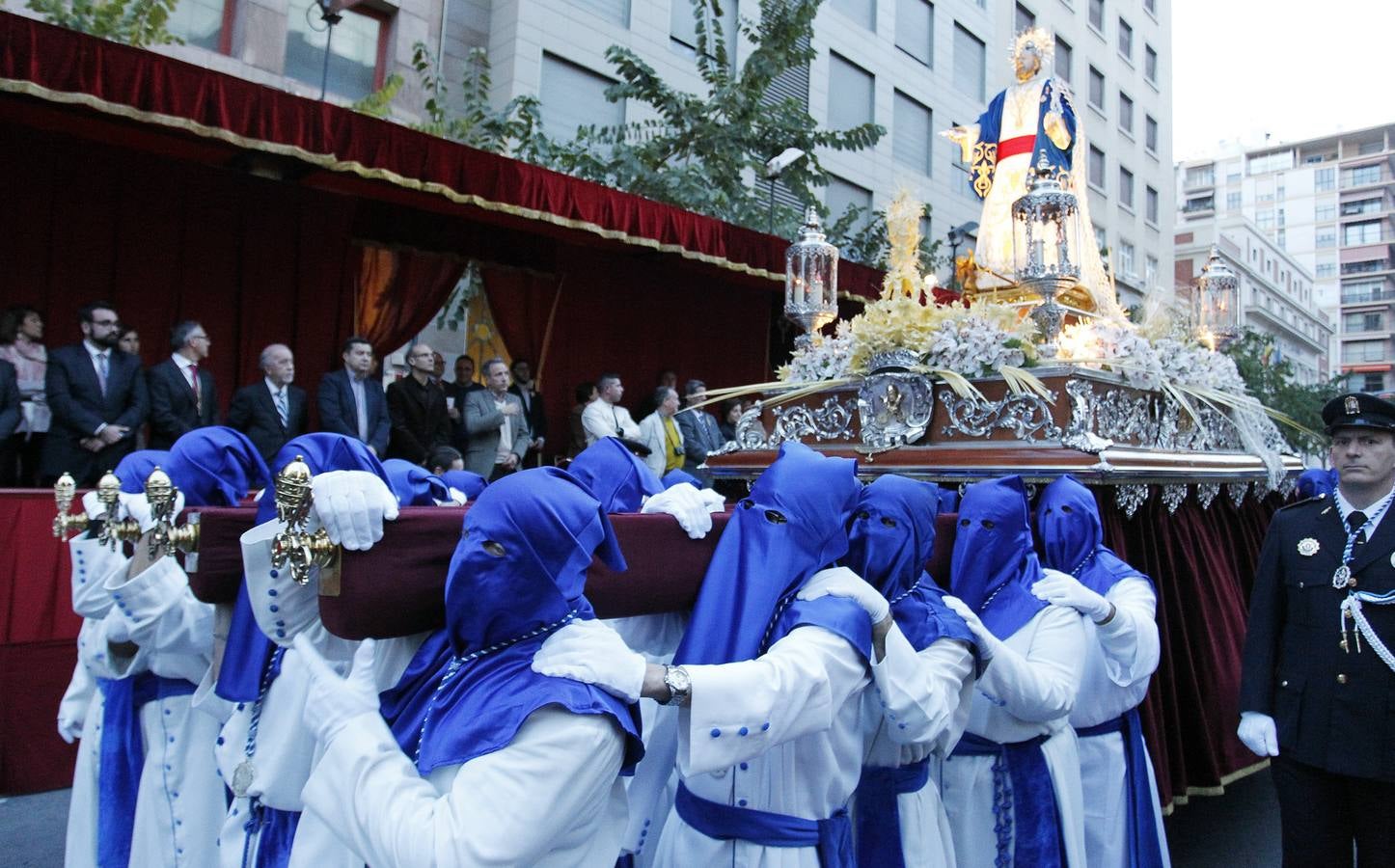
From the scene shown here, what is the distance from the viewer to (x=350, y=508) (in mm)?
1539

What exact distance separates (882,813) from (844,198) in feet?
46.7

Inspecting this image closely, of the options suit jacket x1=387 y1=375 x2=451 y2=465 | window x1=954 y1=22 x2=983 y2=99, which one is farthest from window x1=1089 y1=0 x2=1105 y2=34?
suit jacket x1=387 y1=375 x2=451 y2=465

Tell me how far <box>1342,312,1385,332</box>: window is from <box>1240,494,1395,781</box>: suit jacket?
69782 millimetres

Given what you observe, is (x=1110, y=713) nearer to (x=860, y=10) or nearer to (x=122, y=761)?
(x=122, y=761)

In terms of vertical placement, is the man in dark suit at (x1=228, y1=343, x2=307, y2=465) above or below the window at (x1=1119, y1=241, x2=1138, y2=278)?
below

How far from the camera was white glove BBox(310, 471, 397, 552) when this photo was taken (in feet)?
5.05

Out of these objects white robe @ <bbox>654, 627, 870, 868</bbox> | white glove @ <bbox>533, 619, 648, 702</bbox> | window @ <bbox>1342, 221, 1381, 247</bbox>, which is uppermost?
window @ <bbox>1342, 221, 1381, 247</bbox>

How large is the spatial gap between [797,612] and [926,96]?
17275mm

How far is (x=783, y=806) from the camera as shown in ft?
6.62

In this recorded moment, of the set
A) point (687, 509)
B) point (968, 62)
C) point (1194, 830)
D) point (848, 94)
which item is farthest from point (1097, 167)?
point (687, 509)

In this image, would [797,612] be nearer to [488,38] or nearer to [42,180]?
[42,180]

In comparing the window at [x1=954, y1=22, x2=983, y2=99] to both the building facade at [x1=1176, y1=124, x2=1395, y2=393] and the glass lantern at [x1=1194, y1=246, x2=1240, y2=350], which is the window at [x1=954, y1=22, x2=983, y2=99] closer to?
the glass lantern at [x1=1194, y1=246, x2=1240, y2=350]

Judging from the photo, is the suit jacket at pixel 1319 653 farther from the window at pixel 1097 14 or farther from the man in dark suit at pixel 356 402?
the window at pixel 1097 14

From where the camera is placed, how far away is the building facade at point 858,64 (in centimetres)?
999
